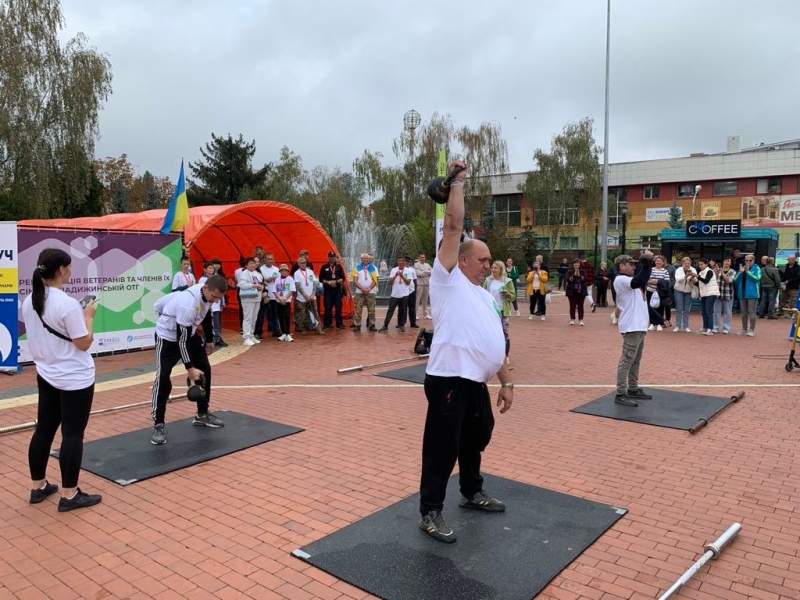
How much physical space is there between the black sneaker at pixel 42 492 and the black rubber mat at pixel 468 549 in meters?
2.17

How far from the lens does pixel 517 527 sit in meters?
3.91

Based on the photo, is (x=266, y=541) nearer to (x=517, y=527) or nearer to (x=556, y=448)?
(x=517, y=527)

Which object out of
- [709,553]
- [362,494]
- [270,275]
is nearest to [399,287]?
[270,275]

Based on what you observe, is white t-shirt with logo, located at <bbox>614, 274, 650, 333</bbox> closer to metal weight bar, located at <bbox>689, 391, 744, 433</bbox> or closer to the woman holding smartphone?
metal weight bar, located at <bbox>689, 391, 744, 433</bbox>

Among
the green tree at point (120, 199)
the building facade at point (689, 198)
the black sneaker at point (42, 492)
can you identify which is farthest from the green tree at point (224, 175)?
the black sneaker at point (42, 492)

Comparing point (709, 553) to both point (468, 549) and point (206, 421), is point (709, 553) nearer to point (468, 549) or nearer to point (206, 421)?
point (468, 549)

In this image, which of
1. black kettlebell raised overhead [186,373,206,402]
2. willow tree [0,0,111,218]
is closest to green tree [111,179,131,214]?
willow tree [0,0,111,218]

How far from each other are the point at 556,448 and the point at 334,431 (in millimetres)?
2224

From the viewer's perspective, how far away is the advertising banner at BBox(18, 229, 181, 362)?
9609 millimetres

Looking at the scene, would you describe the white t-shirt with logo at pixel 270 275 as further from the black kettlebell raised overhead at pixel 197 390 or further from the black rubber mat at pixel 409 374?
the black kettlebell raised overhead at pixel 197 390

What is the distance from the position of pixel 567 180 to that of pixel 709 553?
4394 cm

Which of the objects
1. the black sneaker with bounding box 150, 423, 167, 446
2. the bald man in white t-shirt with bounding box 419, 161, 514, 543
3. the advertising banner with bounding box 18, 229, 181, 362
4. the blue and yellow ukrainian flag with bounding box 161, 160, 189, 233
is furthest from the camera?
the blue and yellow ukrainian flag with bounding box 161, 160, 189, 233

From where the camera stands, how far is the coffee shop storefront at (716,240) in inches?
770

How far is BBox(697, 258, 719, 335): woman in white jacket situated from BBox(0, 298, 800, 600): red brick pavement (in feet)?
20.3
